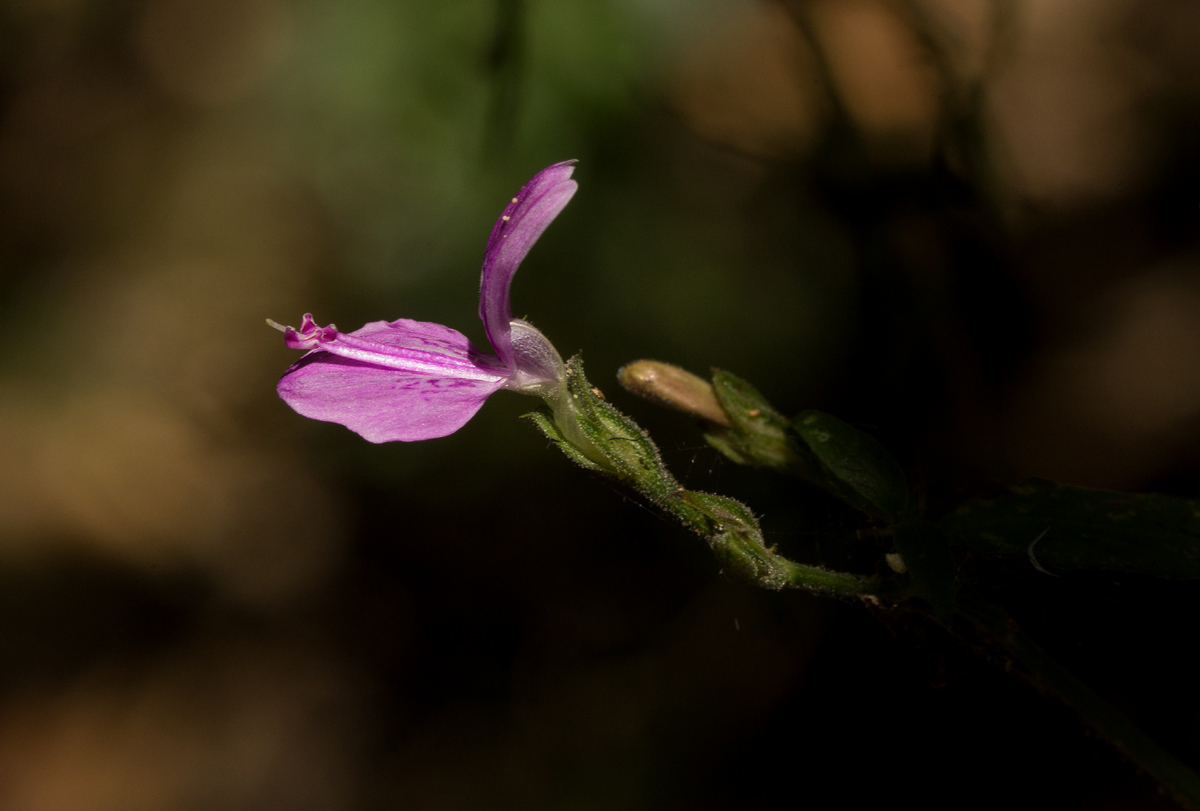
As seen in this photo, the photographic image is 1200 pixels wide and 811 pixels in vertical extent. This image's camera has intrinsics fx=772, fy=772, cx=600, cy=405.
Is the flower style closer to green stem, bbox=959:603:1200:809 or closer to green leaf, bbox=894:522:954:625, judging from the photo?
green leaf, bbox=894:522:954:625

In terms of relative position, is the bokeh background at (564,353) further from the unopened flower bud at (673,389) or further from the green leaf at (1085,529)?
the unopened flower bud at (673,389)

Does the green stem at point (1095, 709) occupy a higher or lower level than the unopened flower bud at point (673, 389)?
lower

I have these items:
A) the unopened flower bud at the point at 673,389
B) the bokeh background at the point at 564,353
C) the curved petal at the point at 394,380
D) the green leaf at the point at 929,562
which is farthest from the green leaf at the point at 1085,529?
the curved petal at the point at 394,380

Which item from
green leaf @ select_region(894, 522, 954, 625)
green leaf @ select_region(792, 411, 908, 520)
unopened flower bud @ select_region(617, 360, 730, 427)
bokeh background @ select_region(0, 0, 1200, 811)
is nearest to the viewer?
green leaf @ select_region(894, 522, 954, 625)

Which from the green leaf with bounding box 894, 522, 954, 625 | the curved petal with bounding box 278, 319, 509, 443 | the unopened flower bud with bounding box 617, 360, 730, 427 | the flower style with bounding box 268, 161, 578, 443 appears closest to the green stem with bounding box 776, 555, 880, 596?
the green leaf with bounding box 894, 522, 954, 625

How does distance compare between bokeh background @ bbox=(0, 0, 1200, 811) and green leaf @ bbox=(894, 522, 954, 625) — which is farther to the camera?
bokeh background @ bbox=(0, 0, 1200, 811)

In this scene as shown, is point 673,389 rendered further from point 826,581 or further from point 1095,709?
point 1095,709

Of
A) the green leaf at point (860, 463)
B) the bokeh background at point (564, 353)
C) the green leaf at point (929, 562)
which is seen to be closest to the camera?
the green leaf at point (929, 562)
